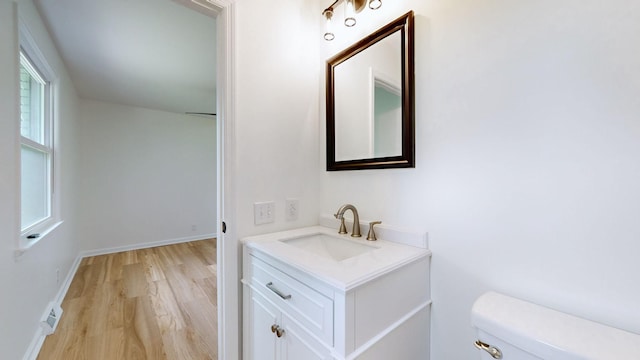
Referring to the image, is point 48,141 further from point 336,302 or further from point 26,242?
point 336,302

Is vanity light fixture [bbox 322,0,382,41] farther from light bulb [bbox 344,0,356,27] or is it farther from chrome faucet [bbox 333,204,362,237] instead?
chrome faucet [bbox 333,204,362,237]

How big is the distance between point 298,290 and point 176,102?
388 cm

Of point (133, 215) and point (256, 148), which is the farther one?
point (133, 215)

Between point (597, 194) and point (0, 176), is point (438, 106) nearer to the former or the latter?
point (597, 194)

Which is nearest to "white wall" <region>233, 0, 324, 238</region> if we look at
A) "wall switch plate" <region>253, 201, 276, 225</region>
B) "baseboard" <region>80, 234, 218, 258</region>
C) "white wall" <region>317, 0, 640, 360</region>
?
"wall switch plate" <region>253, 201, 276, 225</region>

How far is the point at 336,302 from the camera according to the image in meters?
0.73

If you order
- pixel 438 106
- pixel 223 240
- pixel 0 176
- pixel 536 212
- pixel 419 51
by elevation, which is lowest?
pixel 223 240

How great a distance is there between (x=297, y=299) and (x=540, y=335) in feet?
2.34

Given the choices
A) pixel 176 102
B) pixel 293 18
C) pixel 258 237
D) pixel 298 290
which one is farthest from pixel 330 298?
pixel 176 102

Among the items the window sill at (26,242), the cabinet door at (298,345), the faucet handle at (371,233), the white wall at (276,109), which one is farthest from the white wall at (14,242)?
the faucet handle at (371,233)

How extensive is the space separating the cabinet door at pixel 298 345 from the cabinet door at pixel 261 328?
0.22ft

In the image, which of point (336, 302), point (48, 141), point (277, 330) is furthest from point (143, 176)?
point (336, 302)

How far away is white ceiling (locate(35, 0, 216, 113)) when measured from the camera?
5.71 feet

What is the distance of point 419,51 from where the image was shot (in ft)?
3.52
